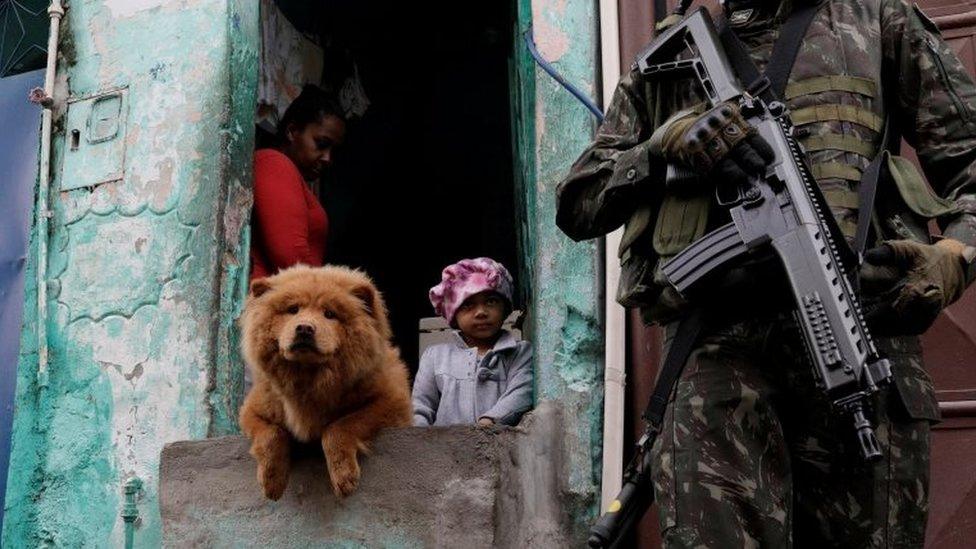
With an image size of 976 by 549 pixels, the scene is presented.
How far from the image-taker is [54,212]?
4.74 m

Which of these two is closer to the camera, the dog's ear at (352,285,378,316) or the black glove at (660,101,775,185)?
the black glove at (660,101,775,185)

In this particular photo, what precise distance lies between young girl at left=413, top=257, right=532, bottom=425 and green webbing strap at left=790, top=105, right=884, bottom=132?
1.69 metres

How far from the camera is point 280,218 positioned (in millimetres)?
4477

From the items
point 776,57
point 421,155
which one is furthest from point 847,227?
point 421,155

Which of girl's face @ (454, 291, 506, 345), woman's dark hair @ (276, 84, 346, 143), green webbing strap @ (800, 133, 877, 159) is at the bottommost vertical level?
girl's face @ (454, 291, 506, 345)

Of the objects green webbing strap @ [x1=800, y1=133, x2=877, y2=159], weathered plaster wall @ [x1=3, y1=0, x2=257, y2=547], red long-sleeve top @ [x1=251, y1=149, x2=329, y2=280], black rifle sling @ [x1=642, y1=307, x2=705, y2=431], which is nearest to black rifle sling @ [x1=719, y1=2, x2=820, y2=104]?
green webbing strap @ [x1=800, y1=133, x2=877, y2=159]

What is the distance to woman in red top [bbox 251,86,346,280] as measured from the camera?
4480 mm

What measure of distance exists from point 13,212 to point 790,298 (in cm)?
377

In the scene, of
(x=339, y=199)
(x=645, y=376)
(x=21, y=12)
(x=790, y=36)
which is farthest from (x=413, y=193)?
(x=790, y=36)

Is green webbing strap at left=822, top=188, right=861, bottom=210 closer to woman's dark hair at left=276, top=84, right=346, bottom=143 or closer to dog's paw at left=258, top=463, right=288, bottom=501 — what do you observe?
dog's paw at left=258, top=463, right=288, bottom=501

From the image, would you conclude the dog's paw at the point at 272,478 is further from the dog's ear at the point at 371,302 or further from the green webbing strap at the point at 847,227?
the green webbing strap at the point at 847,227

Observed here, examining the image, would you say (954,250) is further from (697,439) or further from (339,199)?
(339,199)

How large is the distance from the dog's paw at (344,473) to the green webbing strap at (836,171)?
1.61 meters

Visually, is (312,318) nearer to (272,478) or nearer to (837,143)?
(272,478)
